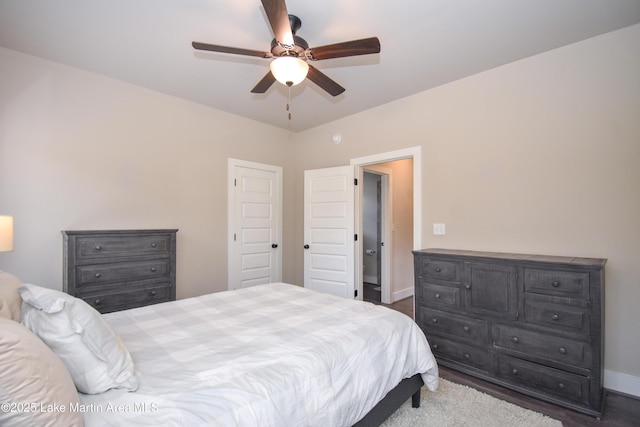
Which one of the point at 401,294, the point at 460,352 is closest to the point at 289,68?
the point at 460,352

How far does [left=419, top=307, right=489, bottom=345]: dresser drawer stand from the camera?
2.47 m

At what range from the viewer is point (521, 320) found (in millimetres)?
2275

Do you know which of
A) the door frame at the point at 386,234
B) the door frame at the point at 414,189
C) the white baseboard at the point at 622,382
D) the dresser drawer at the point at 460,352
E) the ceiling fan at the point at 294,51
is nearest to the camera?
the ceiling fan at the point at 294,51

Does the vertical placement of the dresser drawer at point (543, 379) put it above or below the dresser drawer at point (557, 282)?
below

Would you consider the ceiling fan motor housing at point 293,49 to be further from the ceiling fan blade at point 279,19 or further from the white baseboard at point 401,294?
the white baseboard at point 401,294

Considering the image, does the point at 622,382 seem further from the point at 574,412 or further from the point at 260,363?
the point at 260,363

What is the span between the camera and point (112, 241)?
9.08 ft

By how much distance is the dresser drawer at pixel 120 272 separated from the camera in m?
2.62

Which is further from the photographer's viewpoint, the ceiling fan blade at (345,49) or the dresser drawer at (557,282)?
the dresser drawer at (557,282)

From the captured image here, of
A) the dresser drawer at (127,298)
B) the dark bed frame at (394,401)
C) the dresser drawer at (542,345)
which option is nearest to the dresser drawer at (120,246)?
the dresser drawer at (127,298)

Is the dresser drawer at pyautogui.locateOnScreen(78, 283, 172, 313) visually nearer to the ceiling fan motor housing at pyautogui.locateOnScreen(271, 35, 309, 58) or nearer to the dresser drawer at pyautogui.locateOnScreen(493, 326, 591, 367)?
the ceiling fan motor housing at pyautogui.locateOnScreen(271, 35, 309, 58)

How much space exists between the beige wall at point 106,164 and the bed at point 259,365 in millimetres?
1487

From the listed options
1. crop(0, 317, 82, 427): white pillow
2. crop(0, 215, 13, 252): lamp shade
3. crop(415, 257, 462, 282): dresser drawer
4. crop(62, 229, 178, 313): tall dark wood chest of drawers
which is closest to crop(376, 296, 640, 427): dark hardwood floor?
crop(415, 257, 462, 282): dresser drawer

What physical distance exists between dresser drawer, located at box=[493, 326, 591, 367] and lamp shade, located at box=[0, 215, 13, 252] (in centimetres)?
365
